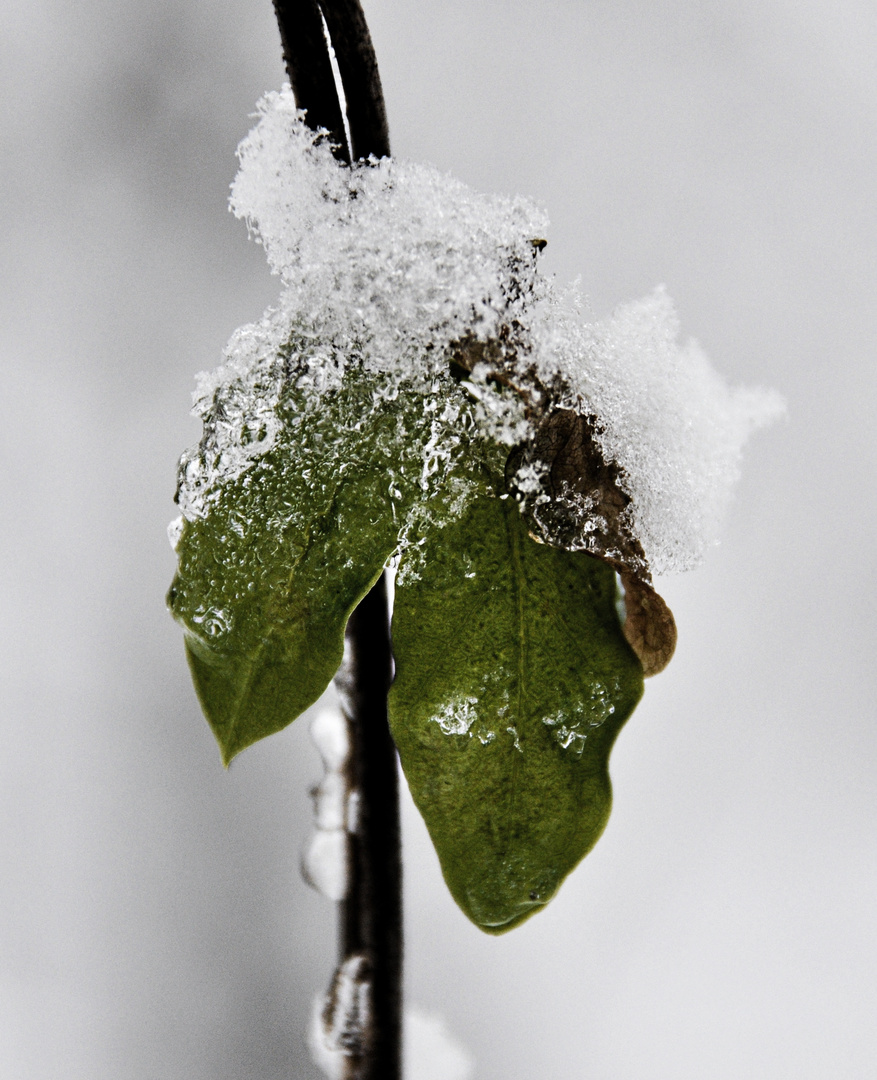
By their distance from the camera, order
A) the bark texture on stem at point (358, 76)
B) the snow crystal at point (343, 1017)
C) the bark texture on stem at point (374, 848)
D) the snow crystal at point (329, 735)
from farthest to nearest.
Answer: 1. the snow crystal at point (329, 735)
2. the snow crystal at point (343, 1017)
3. the bark texture on stem at point (374, 848)
4. the bark texture on stem at point (358, 76)

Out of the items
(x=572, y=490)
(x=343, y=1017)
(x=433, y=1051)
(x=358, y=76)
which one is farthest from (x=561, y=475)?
(x=433, y=1051)

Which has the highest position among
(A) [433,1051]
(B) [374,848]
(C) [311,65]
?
(C) [311,65]

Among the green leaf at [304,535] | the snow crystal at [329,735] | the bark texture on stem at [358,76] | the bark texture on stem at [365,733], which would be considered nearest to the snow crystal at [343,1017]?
the bark texture on stem at [365,733]

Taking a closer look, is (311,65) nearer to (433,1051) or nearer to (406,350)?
(406,350)

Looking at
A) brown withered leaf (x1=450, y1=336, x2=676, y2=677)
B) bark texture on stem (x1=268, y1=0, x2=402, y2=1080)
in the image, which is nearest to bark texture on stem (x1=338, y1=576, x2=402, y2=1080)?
bark texture on stem (x1=268, y1=0, x2=402, y2=1080)

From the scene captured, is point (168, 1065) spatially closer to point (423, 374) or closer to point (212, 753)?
point (212, 753)

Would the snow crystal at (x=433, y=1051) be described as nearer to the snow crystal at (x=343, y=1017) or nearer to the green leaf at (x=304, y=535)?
the snow crystal at (x=343, y=1017)
